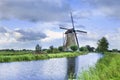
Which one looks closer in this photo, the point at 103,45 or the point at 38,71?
the point at 38,71

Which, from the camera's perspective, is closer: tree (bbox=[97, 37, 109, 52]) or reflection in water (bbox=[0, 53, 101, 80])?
reflection in water (bbox=[0, 53, 101, 80])

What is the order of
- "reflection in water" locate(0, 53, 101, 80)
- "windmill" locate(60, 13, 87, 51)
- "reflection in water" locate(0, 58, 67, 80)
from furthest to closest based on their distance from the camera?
"windmill" locate(60, 13, 87, 51) → "reflection in water" locate(0, 53, 101, 80) → "reflection in water" locate(0, 58, 67, 80)

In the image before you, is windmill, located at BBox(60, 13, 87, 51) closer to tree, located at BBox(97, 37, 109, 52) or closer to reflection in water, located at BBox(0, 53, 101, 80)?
tree, located at BBox(97, 37, 109, 52)

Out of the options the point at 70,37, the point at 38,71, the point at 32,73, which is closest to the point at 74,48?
the point at 70,37

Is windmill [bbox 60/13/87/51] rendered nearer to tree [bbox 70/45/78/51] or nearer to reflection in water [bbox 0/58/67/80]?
tree [bbox 70/45/78/51]

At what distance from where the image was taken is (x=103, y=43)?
103 meters

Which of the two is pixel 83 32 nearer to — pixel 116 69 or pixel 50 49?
pixel 50 49

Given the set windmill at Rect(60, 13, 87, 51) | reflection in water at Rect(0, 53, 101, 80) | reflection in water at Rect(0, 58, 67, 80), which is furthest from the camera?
windmill at Rect(60, 13, 87, 51)

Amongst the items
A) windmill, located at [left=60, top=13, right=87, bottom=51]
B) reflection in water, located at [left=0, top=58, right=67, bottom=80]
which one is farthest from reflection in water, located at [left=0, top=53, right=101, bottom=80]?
windmill, located at [left=60, top=13, right=87, bottom=51]

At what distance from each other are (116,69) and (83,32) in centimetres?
7837

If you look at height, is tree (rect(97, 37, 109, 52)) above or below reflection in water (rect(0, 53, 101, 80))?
above

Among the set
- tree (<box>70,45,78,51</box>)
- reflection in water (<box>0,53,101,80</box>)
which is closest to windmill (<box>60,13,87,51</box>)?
tree (<box>70,45,78,51</box>)

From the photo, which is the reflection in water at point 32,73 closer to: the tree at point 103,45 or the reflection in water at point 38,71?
the reflection in water at point 38,71

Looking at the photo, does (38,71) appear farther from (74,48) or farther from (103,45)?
(103,45)
